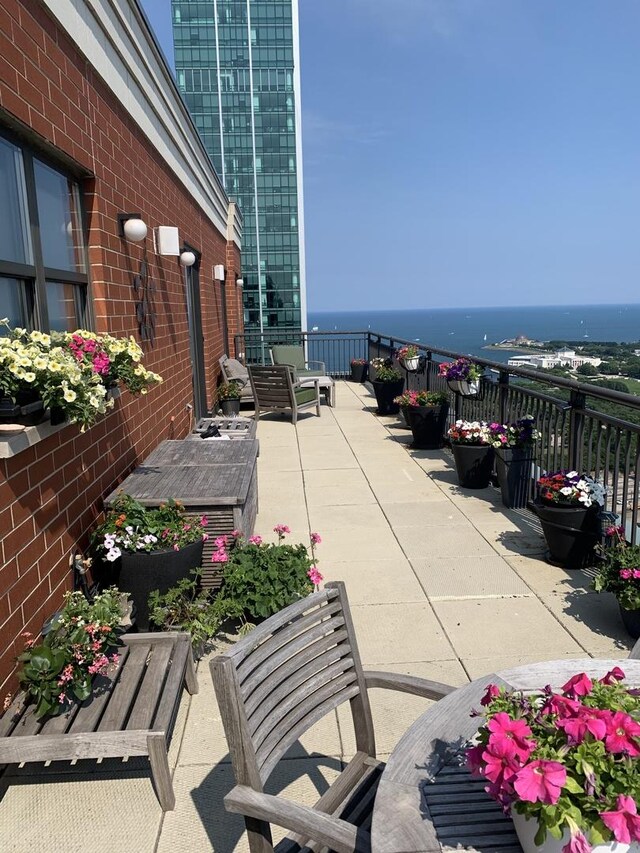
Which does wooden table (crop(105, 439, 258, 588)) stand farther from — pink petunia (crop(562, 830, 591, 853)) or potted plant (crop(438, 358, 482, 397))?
potted plant (crop(438, 358, 482, 397))

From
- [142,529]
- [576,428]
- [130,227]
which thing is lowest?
[142,529]

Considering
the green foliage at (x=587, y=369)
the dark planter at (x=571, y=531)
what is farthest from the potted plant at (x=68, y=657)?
the green foliage at (x=587, y=369)

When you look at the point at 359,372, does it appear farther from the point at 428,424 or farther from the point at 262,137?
the point at 262,137

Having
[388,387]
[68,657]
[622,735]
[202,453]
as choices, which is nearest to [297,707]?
[622,735]

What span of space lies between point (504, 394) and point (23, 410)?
14.7ft

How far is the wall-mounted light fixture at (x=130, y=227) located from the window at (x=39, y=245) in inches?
21.1

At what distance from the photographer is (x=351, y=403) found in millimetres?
10891

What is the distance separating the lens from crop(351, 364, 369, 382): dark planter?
13469 millimetres

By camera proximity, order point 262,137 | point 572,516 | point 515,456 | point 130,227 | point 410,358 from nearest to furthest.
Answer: point 572,516, point 130,227, point 515,456, point 410,358, point 262,137

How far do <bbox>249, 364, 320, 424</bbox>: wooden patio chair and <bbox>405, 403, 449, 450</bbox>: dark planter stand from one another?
200 cm

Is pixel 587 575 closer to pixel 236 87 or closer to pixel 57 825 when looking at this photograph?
pixel 57 825

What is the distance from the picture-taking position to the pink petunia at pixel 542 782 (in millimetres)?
964

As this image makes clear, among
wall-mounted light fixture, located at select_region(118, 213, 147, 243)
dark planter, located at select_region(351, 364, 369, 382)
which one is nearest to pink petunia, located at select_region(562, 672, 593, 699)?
wall-mounted light fixture, located at select_region(118, 213, 147, 243)

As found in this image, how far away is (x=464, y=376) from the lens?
6383 millimetres
